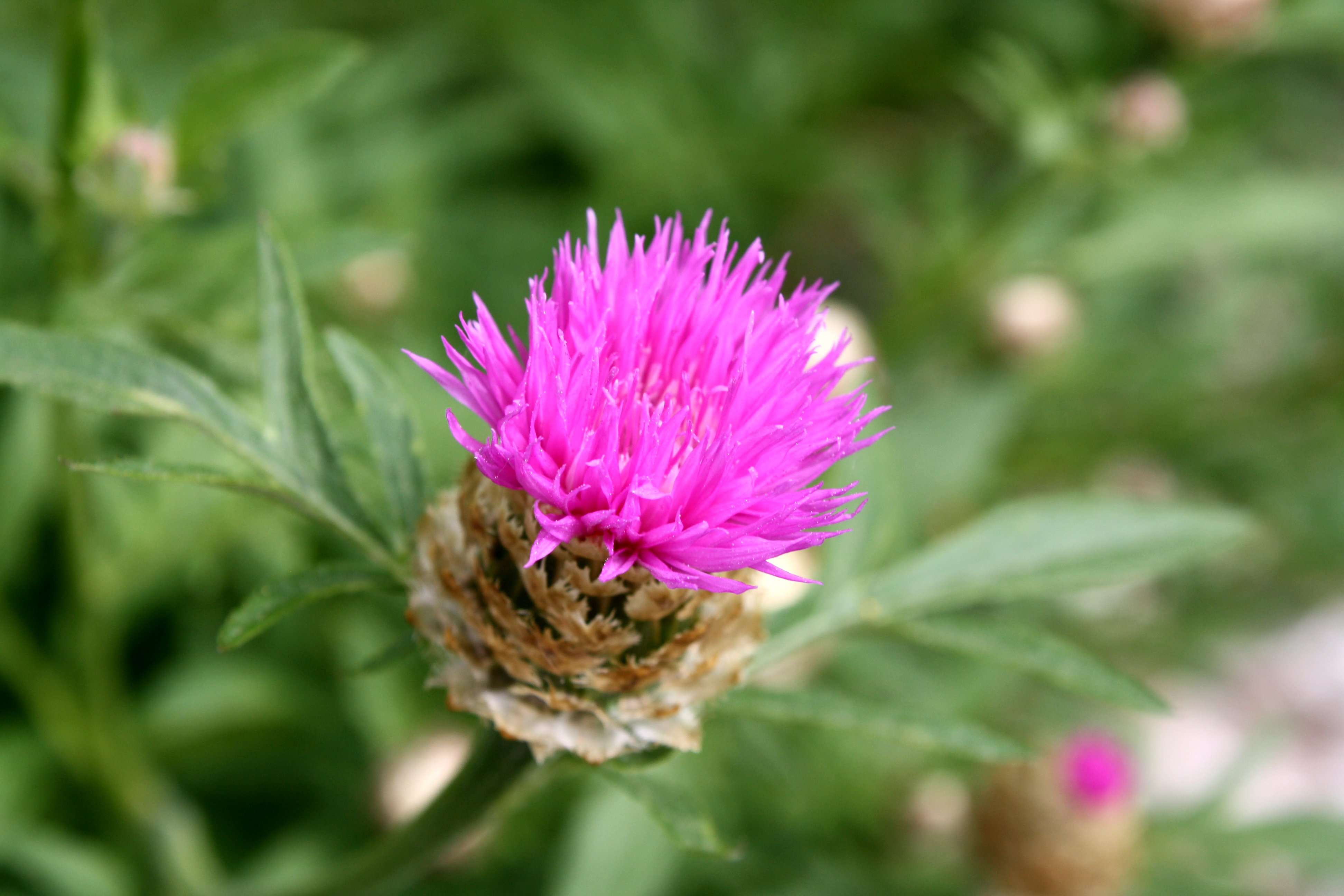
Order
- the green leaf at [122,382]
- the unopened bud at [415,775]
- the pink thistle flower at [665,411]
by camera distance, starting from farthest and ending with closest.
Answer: the unopened bud at [415,775] → the green leaf at [122,382] → the pink thistle flower at [665,411]

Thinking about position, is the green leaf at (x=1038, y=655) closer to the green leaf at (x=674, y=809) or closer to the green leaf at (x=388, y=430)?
the green leaf at (x=674, y=809)

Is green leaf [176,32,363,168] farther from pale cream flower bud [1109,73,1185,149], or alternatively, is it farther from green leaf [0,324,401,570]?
pale cream flower bud [1109,73,1185,149]

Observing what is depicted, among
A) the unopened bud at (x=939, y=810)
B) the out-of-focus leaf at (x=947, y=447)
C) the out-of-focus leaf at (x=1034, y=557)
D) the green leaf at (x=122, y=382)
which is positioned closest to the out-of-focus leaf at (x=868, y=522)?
the out-of-focus leaf at (x=1034, y=557)

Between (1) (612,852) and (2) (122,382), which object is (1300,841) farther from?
(2) (122,382)

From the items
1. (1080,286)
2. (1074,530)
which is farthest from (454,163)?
(1074,530)

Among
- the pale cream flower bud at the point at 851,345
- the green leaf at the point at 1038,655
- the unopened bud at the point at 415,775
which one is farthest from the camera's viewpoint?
the pale cream flower bud at the point at 851,345

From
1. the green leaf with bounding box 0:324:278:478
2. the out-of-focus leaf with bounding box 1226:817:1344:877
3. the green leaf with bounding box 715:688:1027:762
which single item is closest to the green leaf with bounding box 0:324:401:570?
the green leaf with bounding box 0:324:278:478

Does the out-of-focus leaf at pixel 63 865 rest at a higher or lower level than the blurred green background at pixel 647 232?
lower

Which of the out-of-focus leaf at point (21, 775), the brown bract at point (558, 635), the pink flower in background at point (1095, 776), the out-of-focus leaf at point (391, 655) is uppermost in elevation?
the pink flower in background at point (1095, 776)

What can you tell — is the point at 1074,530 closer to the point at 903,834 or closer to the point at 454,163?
the point at 903,834
